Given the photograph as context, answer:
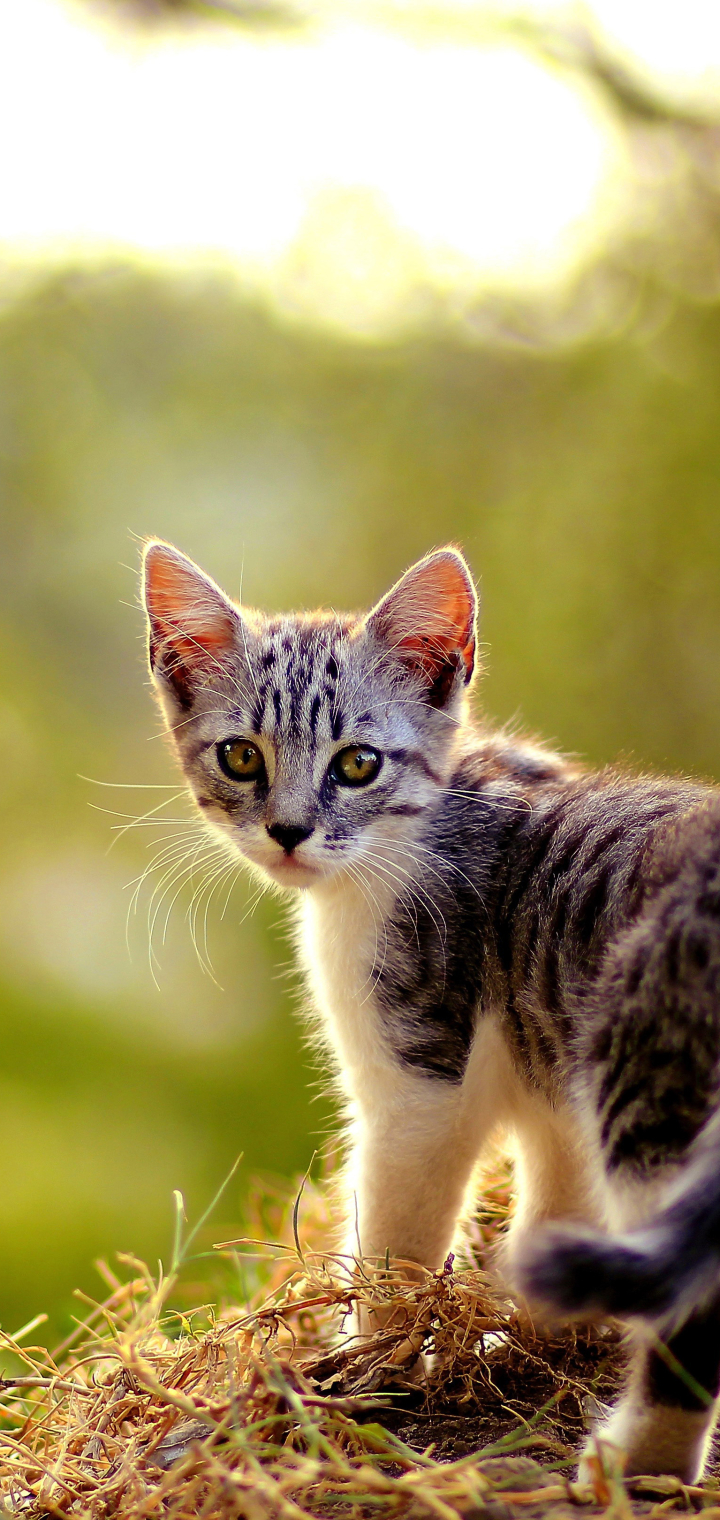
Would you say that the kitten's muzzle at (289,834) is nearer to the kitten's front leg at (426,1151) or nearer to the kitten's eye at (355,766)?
the kitten's eye at (355,766)

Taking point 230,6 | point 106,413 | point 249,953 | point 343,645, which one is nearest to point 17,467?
point 106,413

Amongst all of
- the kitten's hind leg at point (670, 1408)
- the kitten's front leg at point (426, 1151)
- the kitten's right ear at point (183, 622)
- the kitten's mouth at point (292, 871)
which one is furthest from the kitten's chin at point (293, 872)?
the kitten's hind leg at point (670, 1408)

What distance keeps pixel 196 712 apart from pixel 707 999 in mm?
1125

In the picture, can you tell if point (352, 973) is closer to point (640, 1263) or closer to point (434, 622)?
point (434, 622)

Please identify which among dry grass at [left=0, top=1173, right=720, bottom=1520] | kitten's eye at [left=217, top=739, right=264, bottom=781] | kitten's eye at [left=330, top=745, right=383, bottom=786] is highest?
kitten's eye at [left=330, top=745, right=383, bottom=786]

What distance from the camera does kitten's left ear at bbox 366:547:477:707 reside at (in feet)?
5.98

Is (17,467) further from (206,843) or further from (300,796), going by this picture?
(300,796)

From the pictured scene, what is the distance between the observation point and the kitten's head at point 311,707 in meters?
1.74

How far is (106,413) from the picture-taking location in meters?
3.54

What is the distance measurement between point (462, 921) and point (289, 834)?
310 mm

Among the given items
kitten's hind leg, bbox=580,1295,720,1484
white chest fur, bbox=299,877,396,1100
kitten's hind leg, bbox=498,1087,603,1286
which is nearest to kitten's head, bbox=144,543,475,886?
white chest fur, bbox=299,877,396,1100

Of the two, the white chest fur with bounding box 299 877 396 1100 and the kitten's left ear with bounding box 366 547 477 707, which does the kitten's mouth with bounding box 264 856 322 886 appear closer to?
the white chest fur with bounding box 299 877 396 1100

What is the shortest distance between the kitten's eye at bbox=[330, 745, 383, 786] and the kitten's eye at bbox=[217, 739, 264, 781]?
0.13m

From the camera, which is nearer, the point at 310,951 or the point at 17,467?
the point at 310,951
